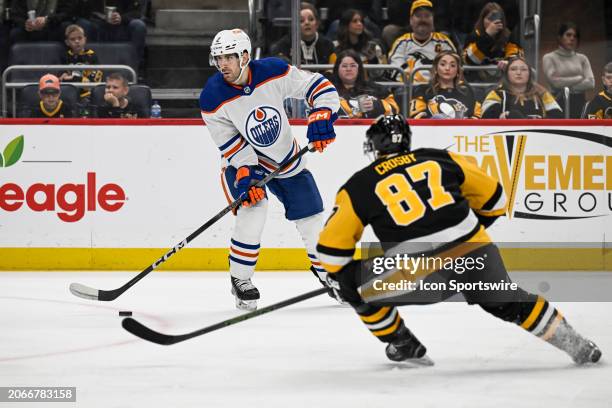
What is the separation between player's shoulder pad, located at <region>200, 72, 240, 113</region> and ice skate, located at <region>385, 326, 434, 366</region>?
179cm

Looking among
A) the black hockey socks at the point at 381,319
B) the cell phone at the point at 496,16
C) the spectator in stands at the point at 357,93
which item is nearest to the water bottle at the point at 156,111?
the spectator in stands at the point at 357,93

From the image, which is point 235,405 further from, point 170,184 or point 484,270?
point 170,184

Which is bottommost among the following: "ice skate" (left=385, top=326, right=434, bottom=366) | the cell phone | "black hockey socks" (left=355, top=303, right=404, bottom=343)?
"ice skate" (left=385, top=326, right=434, bottom=366)

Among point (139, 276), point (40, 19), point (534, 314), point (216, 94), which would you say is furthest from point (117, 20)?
point (534, 314)

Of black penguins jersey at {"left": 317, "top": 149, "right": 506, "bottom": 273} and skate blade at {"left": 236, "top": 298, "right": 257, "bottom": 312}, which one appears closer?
black penguins jersey at {"left": 317, "top": 149, "right": 506, "bottom": 273}

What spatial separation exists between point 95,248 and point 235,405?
366cm

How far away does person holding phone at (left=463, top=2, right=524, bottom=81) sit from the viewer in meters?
6.72

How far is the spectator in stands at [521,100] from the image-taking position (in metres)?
6.42

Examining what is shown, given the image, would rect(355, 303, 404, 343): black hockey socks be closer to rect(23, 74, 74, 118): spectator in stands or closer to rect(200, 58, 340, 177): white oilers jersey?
rect(200, 58, 340, 177): white oilers jersey

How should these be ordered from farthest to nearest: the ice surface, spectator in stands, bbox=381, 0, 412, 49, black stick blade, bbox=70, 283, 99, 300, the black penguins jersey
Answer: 1. spectator in stands, bbox=381, 0, 412, 49
2. black stick blade, bbox=70, 283, 99, 300
3. the black penguins jersey
4. the ice surface

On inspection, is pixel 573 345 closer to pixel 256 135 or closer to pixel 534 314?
pixel 534 314

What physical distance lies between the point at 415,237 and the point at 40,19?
4497mm

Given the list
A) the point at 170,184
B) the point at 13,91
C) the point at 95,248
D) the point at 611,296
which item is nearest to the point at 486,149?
the point at 611,296

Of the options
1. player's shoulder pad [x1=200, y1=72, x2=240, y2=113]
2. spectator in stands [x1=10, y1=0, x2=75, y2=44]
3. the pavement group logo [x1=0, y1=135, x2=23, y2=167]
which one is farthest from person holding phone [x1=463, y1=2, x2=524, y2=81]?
the pavement group logo [x1=0, y1=135, x2=23, y2=167]
